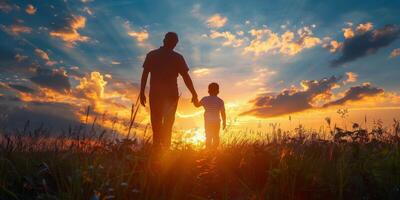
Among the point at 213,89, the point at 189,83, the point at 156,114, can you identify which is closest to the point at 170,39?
the point at 189,83

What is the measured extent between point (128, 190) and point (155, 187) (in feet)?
1.36

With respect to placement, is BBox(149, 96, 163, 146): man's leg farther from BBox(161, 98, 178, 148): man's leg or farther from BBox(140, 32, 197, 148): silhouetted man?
BBox(161, 98, 178, 148): man's leg

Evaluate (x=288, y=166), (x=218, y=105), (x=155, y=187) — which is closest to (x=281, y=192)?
(x=288, y=166)

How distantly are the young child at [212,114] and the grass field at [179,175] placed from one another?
5360mm

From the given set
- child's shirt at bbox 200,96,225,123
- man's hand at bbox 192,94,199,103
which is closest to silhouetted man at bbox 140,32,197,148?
man's hand at bbox 192,94,199,103

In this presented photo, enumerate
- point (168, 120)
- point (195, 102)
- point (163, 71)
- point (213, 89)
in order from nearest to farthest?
point (168, 120), point (163, 71), point (195, 102), point (213, 89)

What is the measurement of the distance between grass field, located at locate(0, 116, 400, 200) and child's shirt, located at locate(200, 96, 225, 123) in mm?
5383

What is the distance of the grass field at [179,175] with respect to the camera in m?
4.14

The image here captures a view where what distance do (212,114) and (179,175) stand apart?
692 centimetres

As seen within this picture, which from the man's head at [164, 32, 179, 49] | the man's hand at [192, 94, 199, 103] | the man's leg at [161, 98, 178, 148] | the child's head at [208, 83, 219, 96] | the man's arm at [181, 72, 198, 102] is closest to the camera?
the man's leg at [161, 98, 178, 148]

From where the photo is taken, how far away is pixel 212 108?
1192cm

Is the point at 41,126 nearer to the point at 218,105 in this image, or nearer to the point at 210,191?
the point at 210,191

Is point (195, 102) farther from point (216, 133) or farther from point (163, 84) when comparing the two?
point (216, 133)

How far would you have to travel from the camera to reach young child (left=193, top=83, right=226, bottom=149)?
11867 mm
